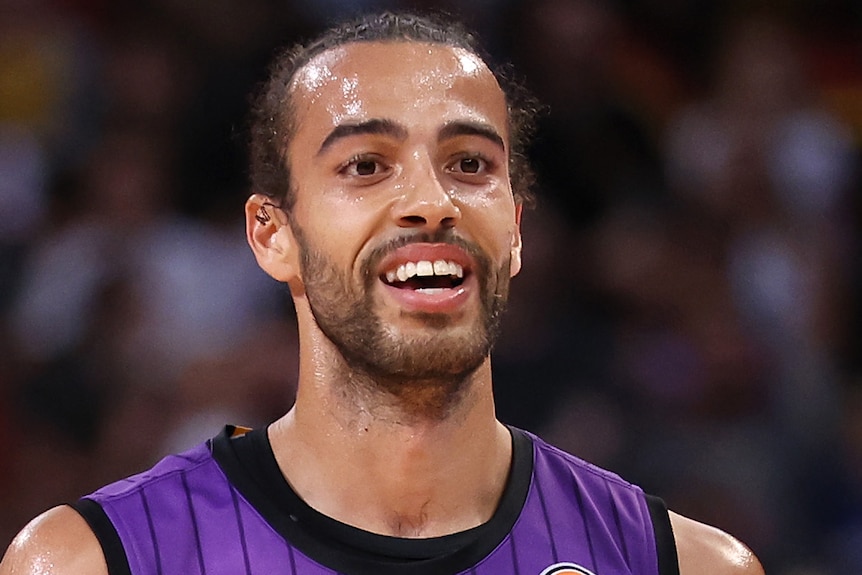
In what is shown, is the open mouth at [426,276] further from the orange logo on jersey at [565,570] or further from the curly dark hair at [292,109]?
the orange logo on jersey at [565,570]

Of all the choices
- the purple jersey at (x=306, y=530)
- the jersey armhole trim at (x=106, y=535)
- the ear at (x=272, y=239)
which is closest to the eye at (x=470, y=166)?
the ear at (x=272, y=239)

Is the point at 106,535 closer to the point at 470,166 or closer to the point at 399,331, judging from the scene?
the point at 399,331

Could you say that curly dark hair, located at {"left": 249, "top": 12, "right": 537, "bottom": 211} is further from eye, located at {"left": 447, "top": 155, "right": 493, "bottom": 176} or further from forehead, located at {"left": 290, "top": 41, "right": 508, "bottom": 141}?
eye, located at {"left": 447, "top": 155, "right": 493, "bottom": 176}

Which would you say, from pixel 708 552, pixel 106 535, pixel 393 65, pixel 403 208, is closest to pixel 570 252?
pixel 708 552

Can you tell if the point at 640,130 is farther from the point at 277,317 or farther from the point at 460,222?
the point at 460,222

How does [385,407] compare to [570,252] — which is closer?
[385,407]

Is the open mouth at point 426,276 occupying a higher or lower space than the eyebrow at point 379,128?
lower

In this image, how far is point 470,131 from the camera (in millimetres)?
2672

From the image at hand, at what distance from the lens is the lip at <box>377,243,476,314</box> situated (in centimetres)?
252

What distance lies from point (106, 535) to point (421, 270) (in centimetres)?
74

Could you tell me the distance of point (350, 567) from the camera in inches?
99.7

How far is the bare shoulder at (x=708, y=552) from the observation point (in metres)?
2.77

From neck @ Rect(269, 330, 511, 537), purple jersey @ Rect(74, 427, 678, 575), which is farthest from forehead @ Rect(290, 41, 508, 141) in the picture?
purple jersey @ Rect(74, 427, 678, 575)

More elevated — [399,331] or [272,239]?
[272,239]
